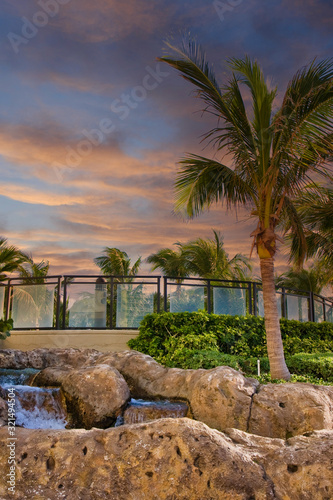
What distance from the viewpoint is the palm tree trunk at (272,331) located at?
9422 millimetres

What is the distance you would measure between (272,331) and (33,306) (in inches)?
339

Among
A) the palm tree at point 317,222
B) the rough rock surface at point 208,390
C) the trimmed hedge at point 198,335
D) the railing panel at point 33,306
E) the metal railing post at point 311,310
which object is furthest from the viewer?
the metal railing post at point 311,310

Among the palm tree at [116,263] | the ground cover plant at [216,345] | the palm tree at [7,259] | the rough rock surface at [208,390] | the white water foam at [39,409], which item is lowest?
the white water foam at [39,409]

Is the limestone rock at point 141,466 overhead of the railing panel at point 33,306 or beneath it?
beneath

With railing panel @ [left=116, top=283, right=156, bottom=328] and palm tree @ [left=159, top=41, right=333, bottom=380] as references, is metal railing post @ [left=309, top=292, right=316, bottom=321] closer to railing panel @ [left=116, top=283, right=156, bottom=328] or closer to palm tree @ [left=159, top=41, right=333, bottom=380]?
railing panel @ [left=116, top=283, right=156, bottom=328]

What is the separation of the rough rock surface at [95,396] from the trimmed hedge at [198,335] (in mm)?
3585

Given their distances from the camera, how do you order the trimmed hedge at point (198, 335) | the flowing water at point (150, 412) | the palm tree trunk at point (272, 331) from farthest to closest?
1. the trimmed hedge at point (198, 335)
2. the palm tree trunk at point (272, 331)
3. the flowing water at point (150, 412)

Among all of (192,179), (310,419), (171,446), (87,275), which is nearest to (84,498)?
(171,446)

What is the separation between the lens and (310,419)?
6766mm

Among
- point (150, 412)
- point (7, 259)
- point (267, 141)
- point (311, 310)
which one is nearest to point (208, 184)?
point (267, 141)

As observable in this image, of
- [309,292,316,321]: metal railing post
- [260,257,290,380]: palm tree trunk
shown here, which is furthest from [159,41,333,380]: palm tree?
[309,292,316,321]: metal railing post

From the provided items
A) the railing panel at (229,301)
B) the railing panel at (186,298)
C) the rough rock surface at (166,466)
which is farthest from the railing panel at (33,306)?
the rough rock surface at (166,466)

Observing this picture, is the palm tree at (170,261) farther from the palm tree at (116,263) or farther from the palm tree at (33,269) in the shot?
the palm tree at (33,269)

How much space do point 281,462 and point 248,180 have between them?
7103 mm
